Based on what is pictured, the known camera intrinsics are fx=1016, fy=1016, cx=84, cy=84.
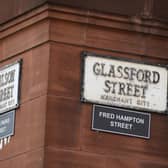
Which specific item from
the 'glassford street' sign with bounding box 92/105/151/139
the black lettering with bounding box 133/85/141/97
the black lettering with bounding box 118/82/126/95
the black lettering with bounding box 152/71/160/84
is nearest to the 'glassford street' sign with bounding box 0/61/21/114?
the 'glassford street' sign with bounding box 92/105/151/139

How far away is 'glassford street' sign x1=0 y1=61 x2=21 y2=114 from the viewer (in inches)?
601

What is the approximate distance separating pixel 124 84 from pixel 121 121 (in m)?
0.57

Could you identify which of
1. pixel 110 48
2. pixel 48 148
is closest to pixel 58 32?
pixel 110 48

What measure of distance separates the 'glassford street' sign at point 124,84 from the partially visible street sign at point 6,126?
1.23 m

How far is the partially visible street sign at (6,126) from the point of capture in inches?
601

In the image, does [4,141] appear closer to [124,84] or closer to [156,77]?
[124,84]

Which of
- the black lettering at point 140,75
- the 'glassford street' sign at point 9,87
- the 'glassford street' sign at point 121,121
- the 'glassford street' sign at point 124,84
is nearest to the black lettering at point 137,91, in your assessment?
the 'glassford street' sign at point 124,84

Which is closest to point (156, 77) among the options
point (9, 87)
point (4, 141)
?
point (9, 87)

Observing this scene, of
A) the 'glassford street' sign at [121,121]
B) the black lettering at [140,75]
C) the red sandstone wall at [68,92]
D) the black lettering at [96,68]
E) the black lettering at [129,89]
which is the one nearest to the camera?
the red sandstone wall at [68,92]

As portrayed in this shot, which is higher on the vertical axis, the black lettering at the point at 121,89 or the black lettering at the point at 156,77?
the black lettering at the point at 156,77

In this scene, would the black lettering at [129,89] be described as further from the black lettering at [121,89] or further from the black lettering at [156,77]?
the black lettering at [156,77]

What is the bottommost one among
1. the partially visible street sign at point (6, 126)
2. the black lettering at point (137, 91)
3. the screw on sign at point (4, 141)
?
the screw on sign at point (4, 141)

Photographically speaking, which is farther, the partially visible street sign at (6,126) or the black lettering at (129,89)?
the partially visible street sign at (6,126)

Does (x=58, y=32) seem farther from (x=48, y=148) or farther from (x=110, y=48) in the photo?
(x=48, y=148)
